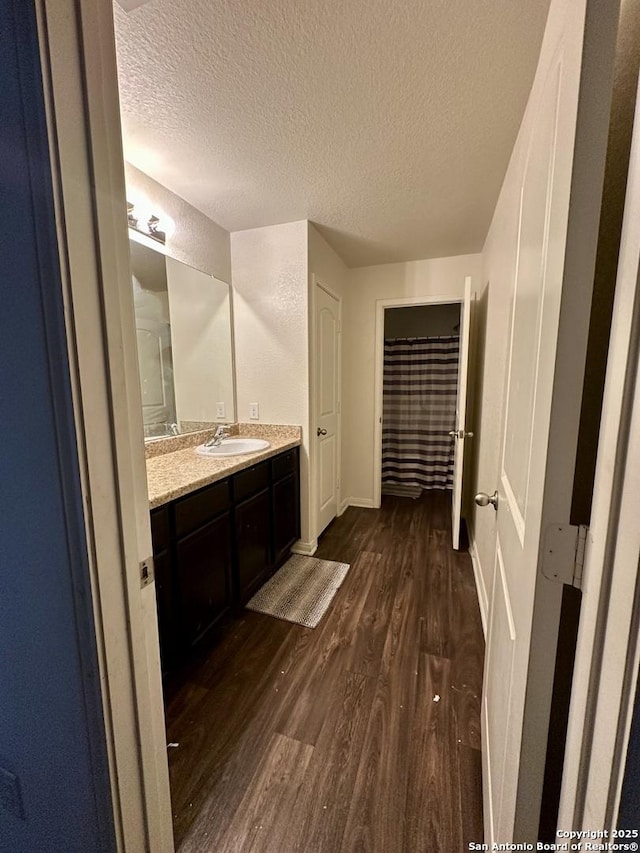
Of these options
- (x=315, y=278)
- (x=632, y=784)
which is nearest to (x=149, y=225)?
(x=315, y=278)

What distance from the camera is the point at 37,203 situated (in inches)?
21.2

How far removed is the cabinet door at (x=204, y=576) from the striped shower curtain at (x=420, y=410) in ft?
9.48

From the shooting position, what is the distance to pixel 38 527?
2.05 ft

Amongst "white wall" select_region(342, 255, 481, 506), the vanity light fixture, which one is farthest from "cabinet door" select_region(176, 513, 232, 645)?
"white wall" select_region(342, 255, 481, 506)

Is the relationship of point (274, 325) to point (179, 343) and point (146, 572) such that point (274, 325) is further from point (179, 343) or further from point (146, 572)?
point (146, 572)

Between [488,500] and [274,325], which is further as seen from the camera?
[274,325]

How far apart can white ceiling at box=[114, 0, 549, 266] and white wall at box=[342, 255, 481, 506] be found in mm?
891

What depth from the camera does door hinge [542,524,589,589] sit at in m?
0.52

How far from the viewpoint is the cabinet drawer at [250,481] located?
71.7 inches

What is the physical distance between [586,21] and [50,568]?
1188 mm

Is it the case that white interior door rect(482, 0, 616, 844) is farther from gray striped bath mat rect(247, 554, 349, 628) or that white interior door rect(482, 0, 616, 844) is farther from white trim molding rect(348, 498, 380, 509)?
white trim molding rect(348, 498, 380, 509)

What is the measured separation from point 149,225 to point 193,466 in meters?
1.38

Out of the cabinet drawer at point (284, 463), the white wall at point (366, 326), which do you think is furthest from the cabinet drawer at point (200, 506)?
the white wall at point (366, 326)

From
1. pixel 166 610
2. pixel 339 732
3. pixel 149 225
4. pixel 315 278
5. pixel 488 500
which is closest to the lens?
pixel 488 500
